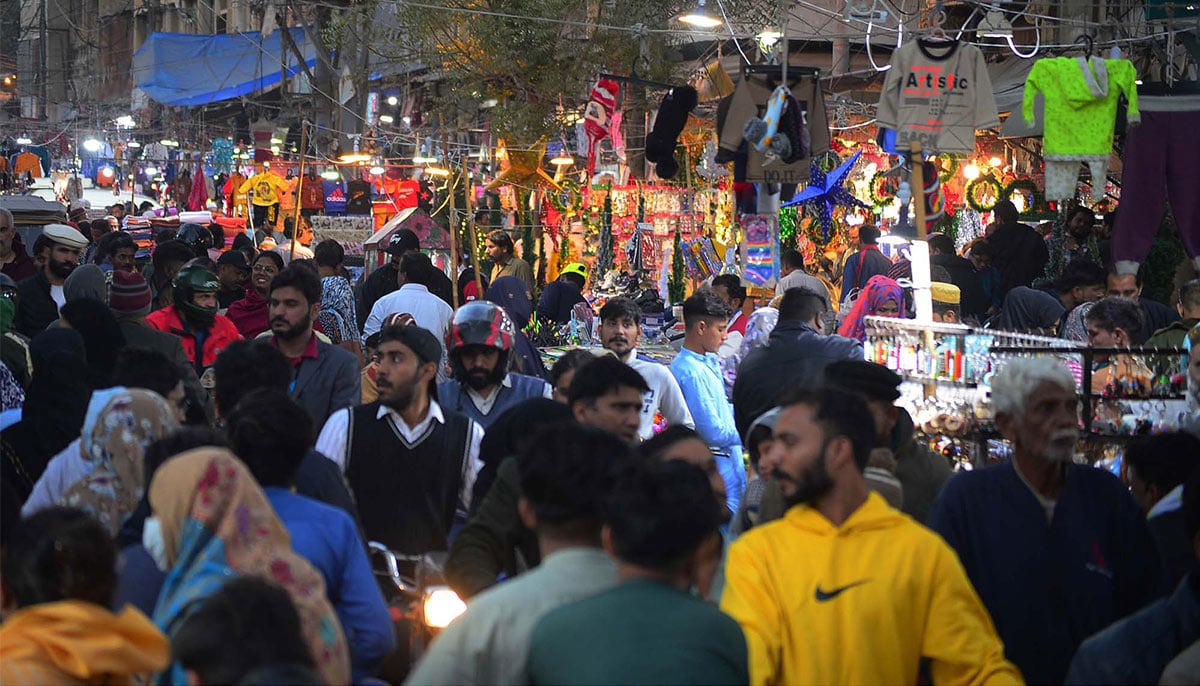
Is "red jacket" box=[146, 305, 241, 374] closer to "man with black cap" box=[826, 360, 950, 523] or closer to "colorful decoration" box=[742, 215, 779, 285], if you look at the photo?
"man with black cap" box=[826, 360, 950, 523]

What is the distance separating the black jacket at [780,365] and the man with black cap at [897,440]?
76.9 inches

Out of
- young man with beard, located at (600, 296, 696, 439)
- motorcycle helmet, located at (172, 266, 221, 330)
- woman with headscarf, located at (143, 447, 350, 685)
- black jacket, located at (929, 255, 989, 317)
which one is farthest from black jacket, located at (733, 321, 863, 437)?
black jacket, located at (929, 255, 989, 317)

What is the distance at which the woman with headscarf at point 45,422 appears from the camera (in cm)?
555

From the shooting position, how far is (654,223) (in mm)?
18359

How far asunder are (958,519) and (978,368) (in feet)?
11.7

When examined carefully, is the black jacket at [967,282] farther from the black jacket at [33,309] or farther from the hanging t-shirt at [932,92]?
the black jacket at [33,309]

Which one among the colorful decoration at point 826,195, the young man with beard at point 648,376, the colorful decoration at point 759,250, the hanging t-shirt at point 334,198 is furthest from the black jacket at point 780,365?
the hanging t-shirt at point 334,198

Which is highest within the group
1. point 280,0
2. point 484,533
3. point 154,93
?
point 280,0

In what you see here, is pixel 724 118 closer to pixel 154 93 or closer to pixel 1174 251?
pixel 1174 251

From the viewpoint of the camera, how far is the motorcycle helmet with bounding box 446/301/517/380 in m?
6.15

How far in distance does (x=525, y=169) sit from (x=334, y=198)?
644 cm

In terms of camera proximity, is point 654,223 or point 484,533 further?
point 654,223

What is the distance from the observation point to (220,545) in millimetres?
3240

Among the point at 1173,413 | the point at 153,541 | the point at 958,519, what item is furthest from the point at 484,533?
the point at 1173,413
